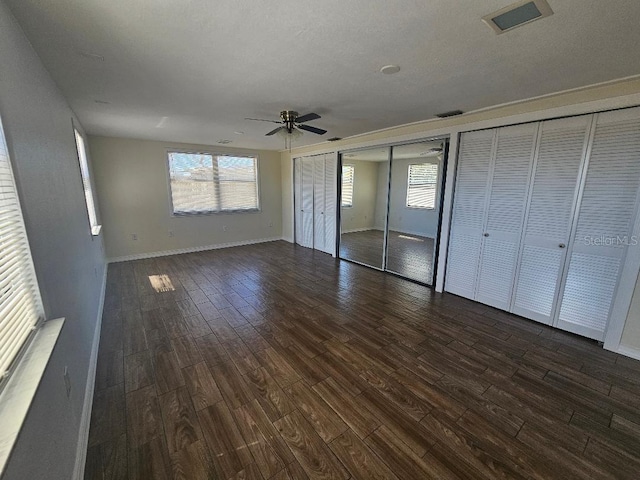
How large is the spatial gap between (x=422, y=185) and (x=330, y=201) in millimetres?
2944

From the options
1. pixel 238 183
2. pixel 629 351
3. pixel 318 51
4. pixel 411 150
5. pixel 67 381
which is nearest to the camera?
pixel 67 381

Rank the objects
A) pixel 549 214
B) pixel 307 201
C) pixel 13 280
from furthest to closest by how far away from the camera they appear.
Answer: pixel 307 201
pixel 549 214
pixel 13 280

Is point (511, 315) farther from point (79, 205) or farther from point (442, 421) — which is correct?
point (79, 205)

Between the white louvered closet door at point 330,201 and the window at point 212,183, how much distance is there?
202 cm

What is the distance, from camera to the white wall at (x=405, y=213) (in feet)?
23.7

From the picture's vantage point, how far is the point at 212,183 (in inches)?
237

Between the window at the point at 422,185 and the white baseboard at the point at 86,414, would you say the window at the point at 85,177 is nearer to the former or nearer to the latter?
the white baseboard at the point at 86,414

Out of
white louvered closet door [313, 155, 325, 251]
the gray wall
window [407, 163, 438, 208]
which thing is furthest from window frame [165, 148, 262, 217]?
window [407, 163, 438, 208]

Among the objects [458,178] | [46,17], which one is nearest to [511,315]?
[458,178]

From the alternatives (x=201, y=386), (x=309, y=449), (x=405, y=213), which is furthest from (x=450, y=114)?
(x=405, y=213)

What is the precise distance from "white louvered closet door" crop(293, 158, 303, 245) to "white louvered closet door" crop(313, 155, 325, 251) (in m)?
0.57

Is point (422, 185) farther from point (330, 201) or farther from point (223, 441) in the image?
point (223, 441)

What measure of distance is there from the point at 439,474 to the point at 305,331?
159cm

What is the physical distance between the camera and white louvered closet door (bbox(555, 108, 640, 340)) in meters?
2.32
